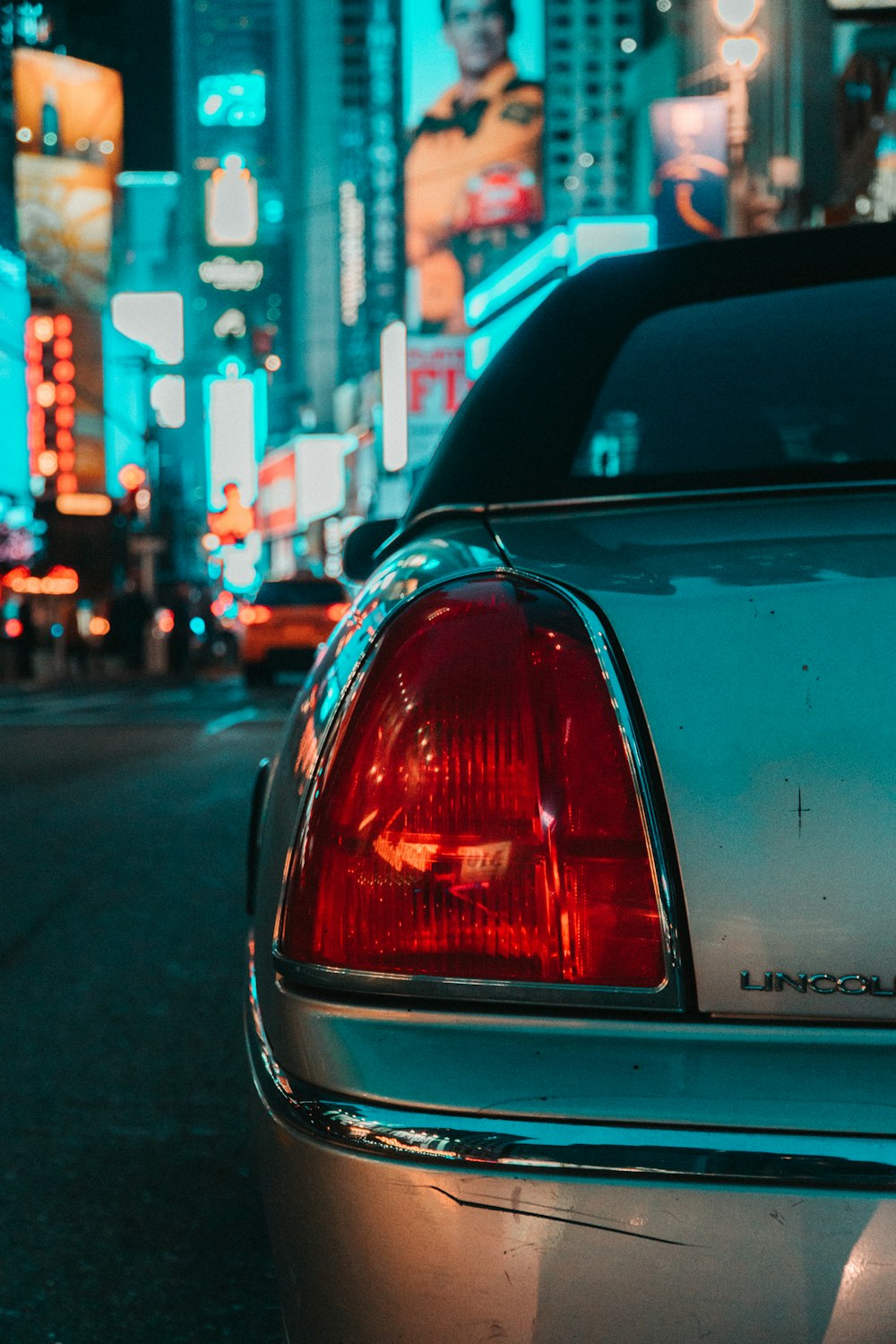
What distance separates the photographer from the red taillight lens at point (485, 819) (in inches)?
53.0

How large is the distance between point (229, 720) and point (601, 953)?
1276 centimetres

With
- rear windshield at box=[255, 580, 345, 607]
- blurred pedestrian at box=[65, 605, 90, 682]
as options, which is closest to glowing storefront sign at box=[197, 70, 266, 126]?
blurred pedestrian at box=[65, 605, 90, 682]

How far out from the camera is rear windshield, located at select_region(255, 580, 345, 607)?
69.9 feet

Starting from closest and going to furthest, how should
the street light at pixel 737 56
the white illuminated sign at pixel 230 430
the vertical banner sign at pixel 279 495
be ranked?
1. the street light at pixel 737 56
2. the white illuminated sign at pixel 230 430
3. the vertical banner sign at pixel 279 495

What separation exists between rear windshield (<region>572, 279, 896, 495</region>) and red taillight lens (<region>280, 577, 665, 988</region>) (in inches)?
30.3

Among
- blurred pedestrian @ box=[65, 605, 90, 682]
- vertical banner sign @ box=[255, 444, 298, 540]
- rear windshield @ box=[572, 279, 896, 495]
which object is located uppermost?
rear windshield @ box=[572, 279, 896, 495]

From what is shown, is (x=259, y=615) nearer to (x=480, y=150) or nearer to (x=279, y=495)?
(x=480, y=150)

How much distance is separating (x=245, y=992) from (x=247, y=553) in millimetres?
76671

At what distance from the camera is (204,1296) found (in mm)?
2359

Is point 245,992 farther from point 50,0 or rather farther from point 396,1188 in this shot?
point 50,0

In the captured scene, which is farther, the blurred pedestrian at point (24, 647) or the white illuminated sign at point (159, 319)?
the white illuminated sign at point (159, 319)

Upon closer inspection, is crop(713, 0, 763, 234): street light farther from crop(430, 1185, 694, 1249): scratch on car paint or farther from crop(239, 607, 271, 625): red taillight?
crop(430, 1185, 694, 1249): scratch on car paint

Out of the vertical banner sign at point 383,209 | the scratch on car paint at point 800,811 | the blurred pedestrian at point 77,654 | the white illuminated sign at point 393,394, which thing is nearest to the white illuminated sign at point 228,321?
the vertical banner sign at point 383,209

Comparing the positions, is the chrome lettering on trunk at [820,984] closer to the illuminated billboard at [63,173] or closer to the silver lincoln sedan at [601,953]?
the silver lincoln sedan at [601,953]
